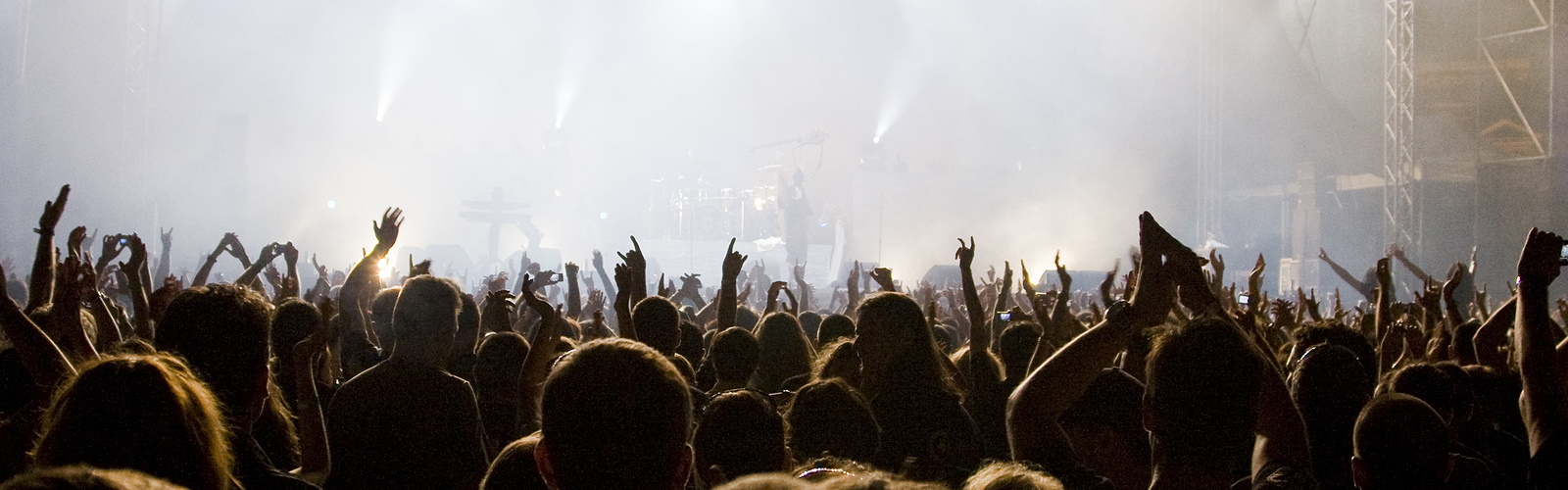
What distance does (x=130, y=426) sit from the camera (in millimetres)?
1472

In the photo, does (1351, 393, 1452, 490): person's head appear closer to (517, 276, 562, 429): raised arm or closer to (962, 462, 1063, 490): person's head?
(962, 462, 1063, 490): person's head

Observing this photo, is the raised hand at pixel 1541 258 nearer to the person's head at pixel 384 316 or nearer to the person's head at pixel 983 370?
the person's head at pixel 983 370

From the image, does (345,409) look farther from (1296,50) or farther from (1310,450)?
(1296,50)

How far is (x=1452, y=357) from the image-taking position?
4.08 m

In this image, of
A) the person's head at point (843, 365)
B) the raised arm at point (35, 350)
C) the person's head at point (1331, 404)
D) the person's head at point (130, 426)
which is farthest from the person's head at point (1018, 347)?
the raised arm at point (35, 350)

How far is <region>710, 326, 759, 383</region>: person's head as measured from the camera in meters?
3.71

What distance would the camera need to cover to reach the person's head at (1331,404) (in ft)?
8.56

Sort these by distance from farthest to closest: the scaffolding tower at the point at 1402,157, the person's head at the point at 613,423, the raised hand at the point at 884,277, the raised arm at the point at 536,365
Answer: the scaffolding tower at the point at 1402,157 < the raised hand at the point at 884,277 < the raised arm at the point at 536,365 < the person's head at the point at 613,423

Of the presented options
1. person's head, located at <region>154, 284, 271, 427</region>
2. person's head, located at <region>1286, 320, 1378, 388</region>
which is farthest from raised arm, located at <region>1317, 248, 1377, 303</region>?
person's head, located at <region>154, 284, 271, 427</region>

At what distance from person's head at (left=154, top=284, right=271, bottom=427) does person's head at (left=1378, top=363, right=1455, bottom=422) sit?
298cm

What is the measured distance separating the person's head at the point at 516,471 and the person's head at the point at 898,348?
124 cm

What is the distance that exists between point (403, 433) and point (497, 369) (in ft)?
2.54

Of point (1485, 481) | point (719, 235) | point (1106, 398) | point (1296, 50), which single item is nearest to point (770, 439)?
point (1106, 398)

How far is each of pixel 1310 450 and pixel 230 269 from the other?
2513cm
